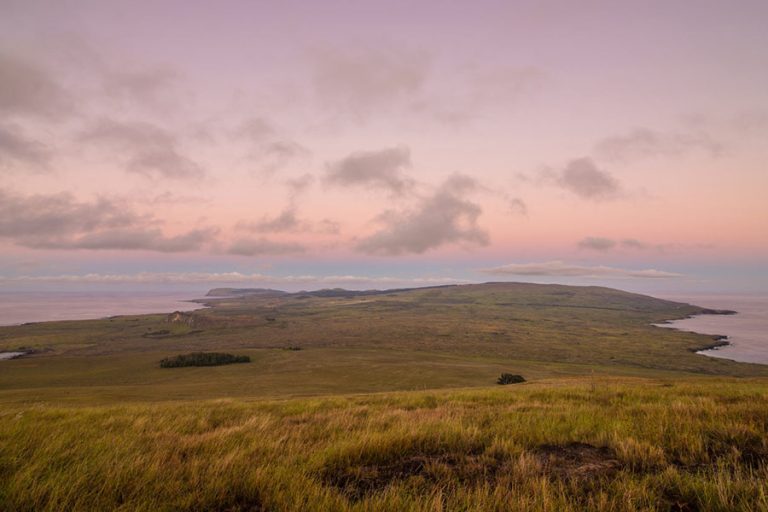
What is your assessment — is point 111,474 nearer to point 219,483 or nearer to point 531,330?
point 219,483

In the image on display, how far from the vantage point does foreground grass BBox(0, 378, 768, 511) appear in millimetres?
3059

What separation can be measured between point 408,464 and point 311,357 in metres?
59.2

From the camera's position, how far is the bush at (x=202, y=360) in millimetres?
57031

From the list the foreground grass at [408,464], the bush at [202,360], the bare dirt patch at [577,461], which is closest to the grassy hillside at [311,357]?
the bush at [202,360]

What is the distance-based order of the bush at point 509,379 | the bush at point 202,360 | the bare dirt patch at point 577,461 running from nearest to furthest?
the bare dirt patch at point 577,461 < the bush at point 509,379 < the bush at point 202,360

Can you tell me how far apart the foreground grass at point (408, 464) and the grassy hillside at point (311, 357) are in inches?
1044

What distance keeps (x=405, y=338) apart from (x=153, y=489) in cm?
9802

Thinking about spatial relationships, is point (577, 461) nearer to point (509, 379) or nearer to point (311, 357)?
point (509, 379)

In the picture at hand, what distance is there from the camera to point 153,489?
324 centimetres

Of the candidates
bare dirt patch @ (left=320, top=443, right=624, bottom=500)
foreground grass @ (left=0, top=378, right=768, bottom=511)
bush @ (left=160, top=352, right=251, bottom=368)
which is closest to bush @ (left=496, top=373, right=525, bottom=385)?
foreground grass @ (left=0, top=378, right=768, bottom=511)

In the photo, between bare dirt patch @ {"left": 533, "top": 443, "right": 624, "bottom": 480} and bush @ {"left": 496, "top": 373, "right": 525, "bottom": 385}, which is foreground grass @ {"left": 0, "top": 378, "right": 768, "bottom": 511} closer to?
bare dirt patch @ {"left": 533, "top": 443, "right": 624, "bottom": 480}

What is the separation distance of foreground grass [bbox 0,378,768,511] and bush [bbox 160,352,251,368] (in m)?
57.0

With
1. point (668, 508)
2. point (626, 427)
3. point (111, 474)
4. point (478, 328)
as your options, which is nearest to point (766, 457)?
point (626, 427)

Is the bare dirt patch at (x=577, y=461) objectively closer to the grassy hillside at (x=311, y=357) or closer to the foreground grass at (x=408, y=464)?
the foreground grass at (x=408, y=464)
